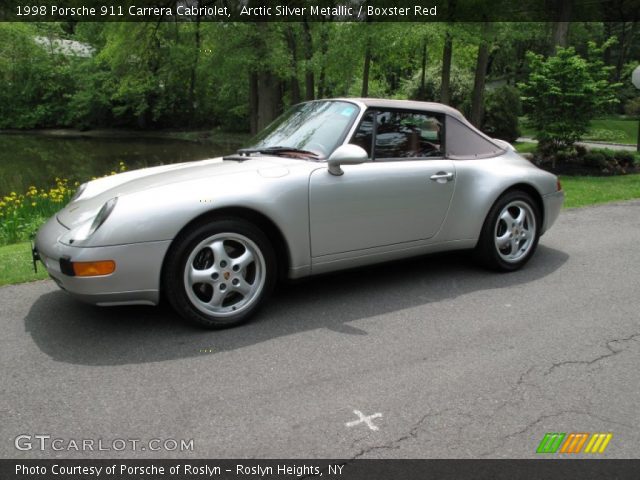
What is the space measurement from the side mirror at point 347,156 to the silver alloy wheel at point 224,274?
79cm

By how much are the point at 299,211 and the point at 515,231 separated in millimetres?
2154

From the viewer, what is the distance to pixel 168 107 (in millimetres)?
45969

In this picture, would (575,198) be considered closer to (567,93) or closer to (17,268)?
(567,93)

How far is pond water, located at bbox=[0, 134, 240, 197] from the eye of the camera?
18125 mm

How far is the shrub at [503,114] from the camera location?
22234mm

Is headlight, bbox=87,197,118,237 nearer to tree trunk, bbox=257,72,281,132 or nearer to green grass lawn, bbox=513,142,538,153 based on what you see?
green grass lawn, bbox=513,142,538,153

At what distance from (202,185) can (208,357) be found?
108 cm

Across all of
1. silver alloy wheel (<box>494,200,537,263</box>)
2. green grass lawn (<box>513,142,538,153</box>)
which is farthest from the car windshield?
green grass lawn (<box>513,142,538,153</box>)

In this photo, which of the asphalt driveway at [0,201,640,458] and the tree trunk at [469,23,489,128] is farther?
the tree trunk at [469,23,489,128]

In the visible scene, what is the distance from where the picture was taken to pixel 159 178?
384 cm

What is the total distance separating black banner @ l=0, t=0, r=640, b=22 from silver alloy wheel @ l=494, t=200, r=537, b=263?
8433 mm

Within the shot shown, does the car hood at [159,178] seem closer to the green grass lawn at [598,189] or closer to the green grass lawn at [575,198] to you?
the green grass lawn at [575,198]

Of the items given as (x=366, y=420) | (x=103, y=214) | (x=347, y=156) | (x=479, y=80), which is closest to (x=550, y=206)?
(x=347, y=156)
